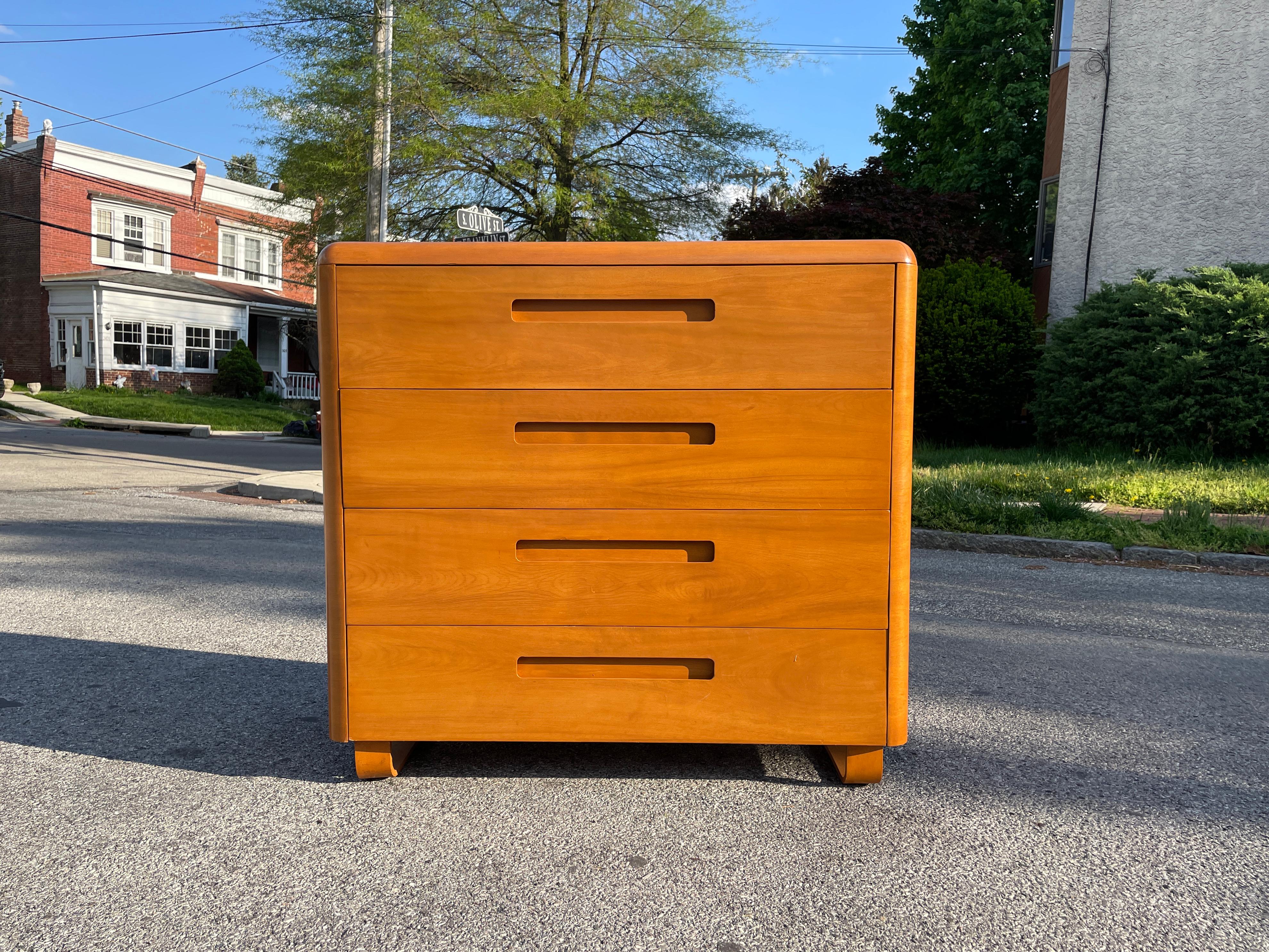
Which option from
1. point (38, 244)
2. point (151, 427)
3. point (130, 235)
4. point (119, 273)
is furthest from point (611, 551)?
point (130, 235)

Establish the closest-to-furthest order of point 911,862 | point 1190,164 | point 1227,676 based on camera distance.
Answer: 1. point 911,862
2. point 1227,676
3. point 1190,164

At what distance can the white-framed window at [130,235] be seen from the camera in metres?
29.9

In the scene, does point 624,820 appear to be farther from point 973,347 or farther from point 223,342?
point 223,342

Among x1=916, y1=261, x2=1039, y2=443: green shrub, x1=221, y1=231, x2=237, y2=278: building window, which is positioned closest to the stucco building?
x1=916, y1=261, x2=1039, y2=443: green shrub

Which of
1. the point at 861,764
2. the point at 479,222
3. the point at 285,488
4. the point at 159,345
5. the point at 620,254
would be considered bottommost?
the point at 285,488

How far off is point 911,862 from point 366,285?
A: 6.98ft

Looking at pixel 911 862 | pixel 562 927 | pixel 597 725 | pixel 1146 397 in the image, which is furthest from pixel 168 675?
pixel 1146 397

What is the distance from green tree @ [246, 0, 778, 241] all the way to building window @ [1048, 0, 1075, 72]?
18.5ft

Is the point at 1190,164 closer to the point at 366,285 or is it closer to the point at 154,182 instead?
the point at 366,285

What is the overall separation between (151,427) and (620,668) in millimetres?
21609

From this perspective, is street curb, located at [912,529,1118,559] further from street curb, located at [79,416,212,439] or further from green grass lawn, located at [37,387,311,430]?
green grass lawn, located at [37,387,311,430]

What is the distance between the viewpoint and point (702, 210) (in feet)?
61.0

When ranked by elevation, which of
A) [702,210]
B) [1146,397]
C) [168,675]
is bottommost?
[168,675]

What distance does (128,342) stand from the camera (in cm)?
2859
